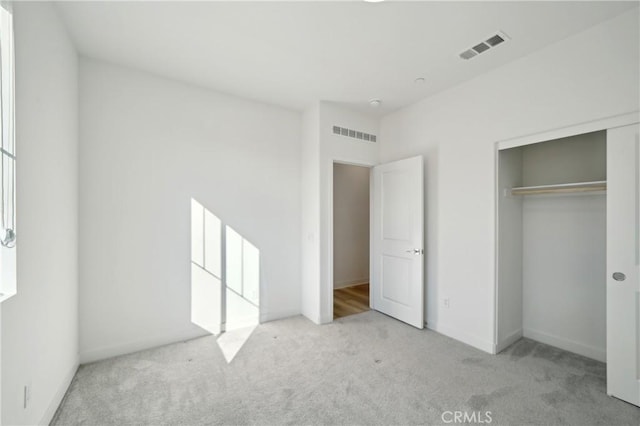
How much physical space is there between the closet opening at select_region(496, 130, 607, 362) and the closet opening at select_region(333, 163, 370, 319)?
2.65m

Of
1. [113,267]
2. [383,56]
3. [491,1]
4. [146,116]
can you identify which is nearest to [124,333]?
[113,267]

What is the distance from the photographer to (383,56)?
2582mm

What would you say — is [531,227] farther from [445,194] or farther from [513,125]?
[513,125]

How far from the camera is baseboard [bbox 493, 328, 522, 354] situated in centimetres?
279

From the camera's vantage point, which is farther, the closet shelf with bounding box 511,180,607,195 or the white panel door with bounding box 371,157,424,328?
the white panel door with bounding box 371,157,424,328

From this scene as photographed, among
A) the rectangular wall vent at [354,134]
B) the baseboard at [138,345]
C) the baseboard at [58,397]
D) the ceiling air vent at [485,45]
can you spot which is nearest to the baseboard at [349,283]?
the baseboard at [138,345]

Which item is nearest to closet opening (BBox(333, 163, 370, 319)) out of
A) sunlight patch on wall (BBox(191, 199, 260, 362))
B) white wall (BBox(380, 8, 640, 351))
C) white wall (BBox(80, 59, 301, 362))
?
white wall (BBox(380, 8, 640, 351))

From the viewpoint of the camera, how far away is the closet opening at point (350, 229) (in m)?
5.48

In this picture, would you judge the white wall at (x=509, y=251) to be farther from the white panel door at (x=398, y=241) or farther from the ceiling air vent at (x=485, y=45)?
the ceiling air vent at (x=485, y=45)

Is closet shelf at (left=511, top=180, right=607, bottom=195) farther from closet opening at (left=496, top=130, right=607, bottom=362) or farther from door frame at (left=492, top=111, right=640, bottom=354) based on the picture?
door frame at (left=492, top=111, right=640, bottom=354)

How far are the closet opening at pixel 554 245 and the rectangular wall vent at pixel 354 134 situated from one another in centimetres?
168

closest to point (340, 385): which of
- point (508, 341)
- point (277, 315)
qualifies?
point (277, 315)

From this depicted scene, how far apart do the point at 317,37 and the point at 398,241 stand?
2.60 m

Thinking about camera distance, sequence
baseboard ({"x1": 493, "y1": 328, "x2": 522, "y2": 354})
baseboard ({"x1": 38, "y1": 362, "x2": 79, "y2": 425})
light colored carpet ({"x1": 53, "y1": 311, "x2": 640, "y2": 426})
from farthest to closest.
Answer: baseboard ({"x1": 493, "y1": 328, "x2": 522, "y2": 354}), light colored carpet ({"x1": 53, "y1": 311, "x2": 640, "y2": 426}), baseboard ({"x1": 38, "y1": 362, "x2": 79, "y2": 425})
